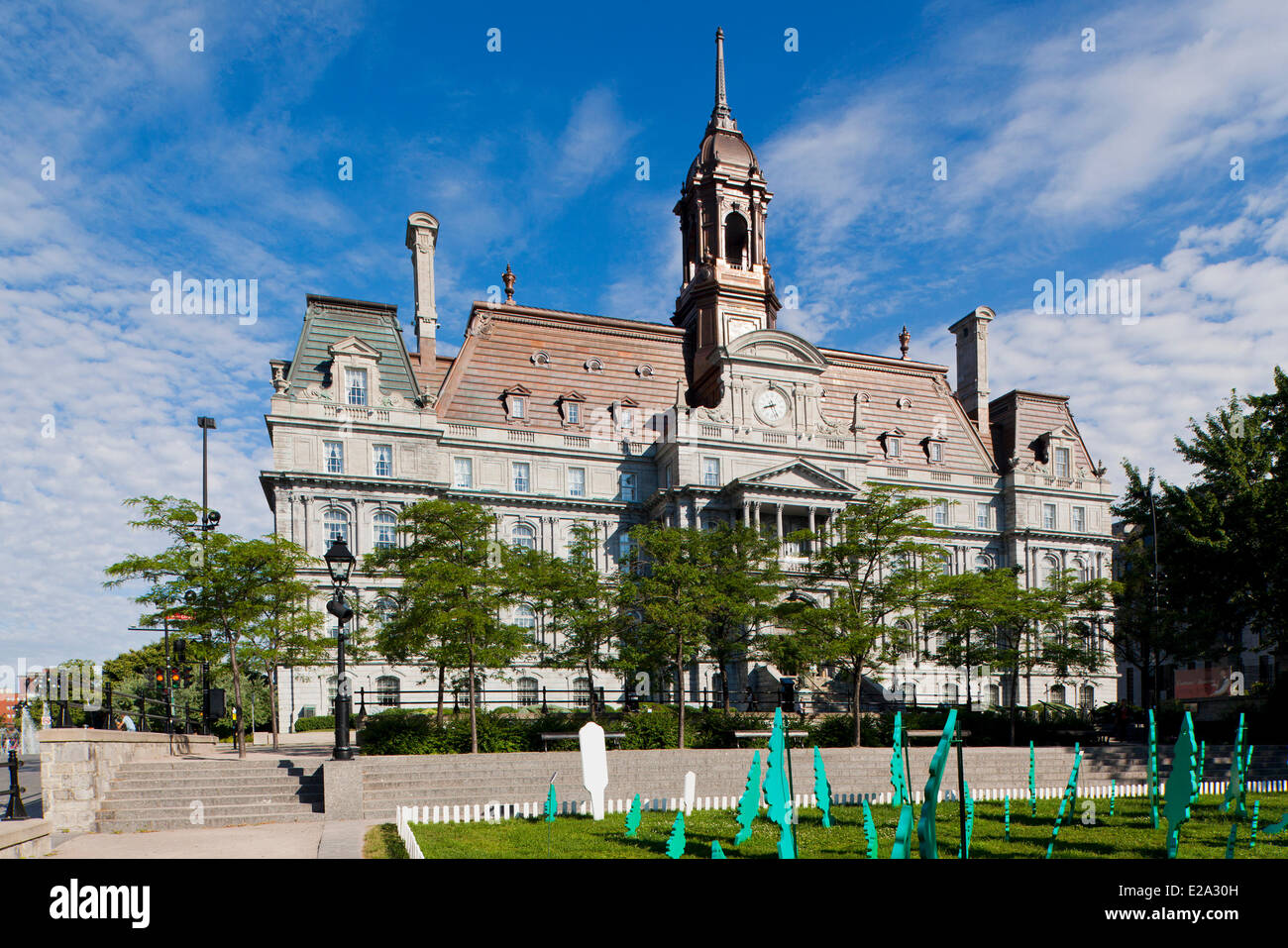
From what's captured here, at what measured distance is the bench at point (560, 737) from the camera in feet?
79.0

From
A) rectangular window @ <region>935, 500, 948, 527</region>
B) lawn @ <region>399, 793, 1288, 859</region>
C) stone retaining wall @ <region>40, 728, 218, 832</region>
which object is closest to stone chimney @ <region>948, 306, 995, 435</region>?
rectangular window @ <region>935, 500, 948, 527</region>

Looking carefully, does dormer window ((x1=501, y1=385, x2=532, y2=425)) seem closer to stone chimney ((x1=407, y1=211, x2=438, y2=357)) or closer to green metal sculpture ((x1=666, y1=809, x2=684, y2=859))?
stone chimney ((x1=407, y1=211, x2=438, y2=357))

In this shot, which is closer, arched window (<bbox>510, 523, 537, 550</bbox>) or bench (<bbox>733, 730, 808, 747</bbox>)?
bench (<bbox>733, 730, 808, 747</bbox>)

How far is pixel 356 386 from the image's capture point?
159 ft

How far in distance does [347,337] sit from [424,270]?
26.9ft

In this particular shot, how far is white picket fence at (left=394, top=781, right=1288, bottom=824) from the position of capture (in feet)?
55.6

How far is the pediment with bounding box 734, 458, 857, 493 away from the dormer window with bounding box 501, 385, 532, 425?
13879 mm

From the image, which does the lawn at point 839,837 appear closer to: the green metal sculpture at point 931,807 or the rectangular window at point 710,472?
the green metal sculpture at point 931,807

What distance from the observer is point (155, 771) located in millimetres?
18656

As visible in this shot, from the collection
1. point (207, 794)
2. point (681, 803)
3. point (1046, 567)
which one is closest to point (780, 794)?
point (681, 803)

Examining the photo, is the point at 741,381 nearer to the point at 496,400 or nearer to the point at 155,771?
the point at 496,400

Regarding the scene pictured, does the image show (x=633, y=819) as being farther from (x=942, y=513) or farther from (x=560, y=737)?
(x=942, y=513)

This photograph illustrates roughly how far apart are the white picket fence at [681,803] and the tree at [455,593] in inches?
235
